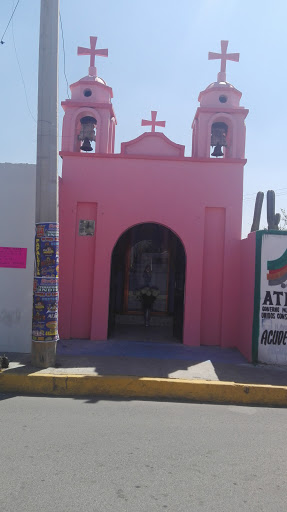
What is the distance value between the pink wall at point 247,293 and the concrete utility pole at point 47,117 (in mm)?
3512

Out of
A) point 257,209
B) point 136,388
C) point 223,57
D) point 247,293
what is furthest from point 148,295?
point 223,57

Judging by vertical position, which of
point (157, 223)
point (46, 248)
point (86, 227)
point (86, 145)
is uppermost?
point (86, 145)

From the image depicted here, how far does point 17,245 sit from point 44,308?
5.26ft

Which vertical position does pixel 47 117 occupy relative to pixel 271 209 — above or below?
above

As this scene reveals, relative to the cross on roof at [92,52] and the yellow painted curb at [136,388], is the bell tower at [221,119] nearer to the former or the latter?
the cross on roof at [92,52]

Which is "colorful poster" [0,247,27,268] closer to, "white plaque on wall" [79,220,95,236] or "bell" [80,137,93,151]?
"white plaque on wall" [79,220,95,236]

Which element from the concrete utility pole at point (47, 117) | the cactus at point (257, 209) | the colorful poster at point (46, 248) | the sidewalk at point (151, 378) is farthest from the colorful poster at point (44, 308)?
the cactus at point (257, 209)

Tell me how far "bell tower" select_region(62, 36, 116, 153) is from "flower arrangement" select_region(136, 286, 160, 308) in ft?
11.8

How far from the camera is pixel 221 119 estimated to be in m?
9.05

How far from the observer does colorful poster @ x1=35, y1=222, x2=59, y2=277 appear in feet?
20.6

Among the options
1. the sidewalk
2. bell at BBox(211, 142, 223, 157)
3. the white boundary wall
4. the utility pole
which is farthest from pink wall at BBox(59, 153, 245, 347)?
the utility pole

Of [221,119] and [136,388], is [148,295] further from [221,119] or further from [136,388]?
[136,388]

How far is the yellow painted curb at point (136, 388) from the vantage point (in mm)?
5734

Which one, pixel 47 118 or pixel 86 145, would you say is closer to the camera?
pixel 47 118
